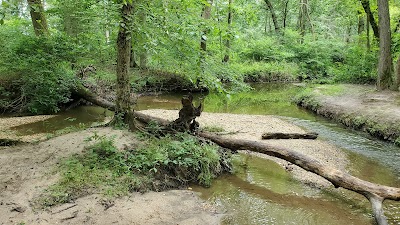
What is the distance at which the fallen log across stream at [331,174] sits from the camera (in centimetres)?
516

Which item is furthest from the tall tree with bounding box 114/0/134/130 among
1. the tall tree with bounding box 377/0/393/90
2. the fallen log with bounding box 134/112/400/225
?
the tall tree with bounding box 377/0/393/90

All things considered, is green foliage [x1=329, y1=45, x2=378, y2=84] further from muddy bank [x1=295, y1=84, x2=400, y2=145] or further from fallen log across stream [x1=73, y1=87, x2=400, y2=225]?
fallen log across stream [x1=73, y1=87, x2=400, y2=225]

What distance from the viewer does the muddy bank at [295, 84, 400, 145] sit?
10.2m

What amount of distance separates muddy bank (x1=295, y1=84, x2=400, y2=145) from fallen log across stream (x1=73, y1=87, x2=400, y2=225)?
181 inches

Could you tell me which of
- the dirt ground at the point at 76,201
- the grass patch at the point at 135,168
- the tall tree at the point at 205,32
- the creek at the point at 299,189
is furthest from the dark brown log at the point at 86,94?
the grass patch at the point at 135,168

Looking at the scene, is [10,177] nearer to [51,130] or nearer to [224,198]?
[224,198]

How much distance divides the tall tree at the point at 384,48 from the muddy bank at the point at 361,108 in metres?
0.56

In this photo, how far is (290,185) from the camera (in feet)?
21.3

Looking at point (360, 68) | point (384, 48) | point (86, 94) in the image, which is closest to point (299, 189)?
point (86, 94)

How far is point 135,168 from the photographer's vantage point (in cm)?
600

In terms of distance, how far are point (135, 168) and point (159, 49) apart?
237 centimetres

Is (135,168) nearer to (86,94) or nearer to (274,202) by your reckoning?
(274,202)

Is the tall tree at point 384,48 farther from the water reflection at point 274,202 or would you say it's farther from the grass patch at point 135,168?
the grass patch at point 135,168

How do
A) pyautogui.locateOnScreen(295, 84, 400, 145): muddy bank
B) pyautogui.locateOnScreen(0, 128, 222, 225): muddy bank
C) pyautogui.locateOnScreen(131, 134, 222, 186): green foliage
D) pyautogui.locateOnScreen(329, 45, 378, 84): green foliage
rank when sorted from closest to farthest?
pyautogui.locateOnScreen(0, 128, 222, 225): muddy bank < pyautogui.locateOnScreen(131, 134, 222, 186): green foliage < pyautogui.locateOnScreen(295, 84, 400, 145): muddy bank < pyautogui.locateOnScreen(329, 45, 378, 84): green foliage
